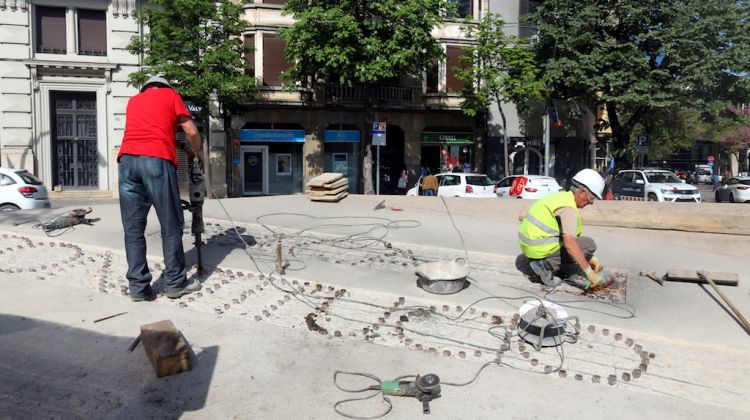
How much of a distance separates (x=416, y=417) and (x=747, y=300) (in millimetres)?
4834

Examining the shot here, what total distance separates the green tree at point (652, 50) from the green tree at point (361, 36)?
6844 millimetres

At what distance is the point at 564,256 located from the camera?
6.80m

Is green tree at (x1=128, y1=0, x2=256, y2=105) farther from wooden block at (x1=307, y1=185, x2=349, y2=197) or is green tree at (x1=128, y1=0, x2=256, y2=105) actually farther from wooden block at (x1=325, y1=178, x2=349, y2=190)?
wooden block at (x1=307, y1=185, x2=349, y2=197)

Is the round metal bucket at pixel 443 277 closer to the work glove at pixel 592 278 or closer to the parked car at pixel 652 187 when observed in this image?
the work glove at pixel 592 278

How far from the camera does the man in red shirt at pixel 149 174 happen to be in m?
5.25

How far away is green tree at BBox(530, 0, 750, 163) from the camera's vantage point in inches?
949

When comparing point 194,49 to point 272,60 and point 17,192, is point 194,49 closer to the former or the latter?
point 272,60

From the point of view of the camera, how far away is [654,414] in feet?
12.4

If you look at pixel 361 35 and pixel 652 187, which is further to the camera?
pixel 652 187

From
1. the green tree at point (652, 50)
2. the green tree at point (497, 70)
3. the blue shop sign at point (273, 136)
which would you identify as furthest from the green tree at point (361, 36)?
the green tree at point (652, 50)

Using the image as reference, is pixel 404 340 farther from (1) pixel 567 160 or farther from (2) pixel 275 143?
(1) pixel 567 160

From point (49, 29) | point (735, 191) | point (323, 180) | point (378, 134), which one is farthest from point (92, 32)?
point (735, 191)

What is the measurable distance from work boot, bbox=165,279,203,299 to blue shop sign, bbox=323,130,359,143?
2221 cm

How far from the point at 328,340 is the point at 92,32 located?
2460 cm
